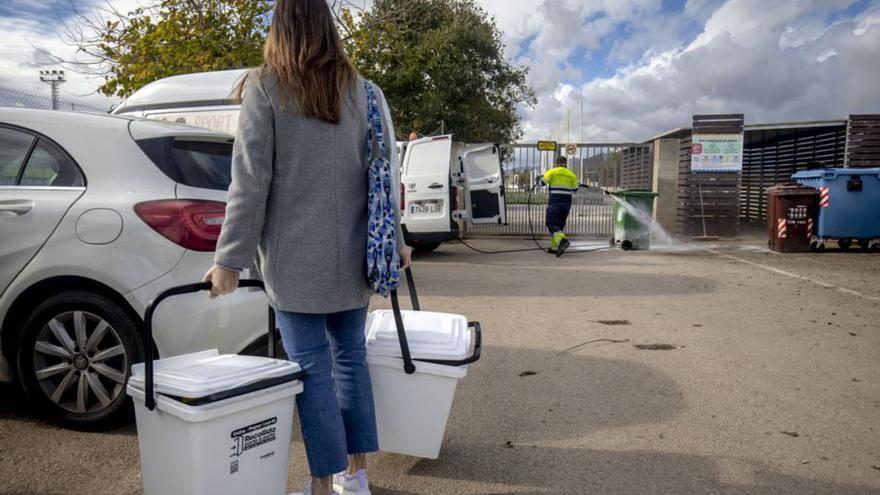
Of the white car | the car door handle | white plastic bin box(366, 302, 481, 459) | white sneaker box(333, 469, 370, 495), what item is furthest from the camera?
the car door handle

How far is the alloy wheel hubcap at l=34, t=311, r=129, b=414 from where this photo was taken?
3.28 m

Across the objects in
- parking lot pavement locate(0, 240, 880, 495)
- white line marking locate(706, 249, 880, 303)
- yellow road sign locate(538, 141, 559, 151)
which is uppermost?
yellow road sign locate(538, 141, 559, 151)

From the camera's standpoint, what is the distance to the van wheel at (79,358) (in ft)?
10.7

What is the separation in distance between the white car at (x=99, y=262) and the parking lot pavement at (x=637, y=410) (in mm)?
345

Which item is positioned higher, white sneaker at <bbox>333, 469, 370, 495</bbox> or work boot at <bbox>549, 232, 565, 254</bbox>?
work boot at <bbox>549, 232, 565, 254</bbox>

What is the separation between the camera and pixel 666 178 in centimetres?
1639

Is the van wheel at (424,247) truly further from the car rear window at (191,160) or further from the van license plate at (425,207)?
the car rear window at (191,160)

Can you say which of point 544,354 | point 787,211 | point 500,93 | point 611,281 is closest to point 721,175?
point 787,211

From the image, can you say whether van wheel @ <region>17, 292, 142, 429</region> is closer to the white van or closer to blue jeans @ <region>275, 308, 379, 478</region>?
blue jeans @ <region>275, 308, 379, 478</region>

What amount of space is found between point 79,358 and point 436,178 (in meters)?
8.08

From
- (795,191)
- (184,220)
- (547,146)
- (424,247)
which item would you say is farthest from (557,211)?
(184,220)

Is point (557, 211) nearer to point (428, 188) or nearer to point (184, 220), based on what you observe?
point (428, 188)

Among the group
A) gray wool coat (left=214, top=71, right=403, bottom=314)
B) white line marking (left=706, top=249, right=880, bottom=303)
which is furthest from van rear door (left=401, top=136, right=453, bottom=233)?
gray wool coat (left=214, top=71, right=403, bottom=314)

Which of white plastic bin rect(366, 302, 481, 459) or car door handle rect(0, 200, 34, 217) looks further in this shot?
car door handle rect(0, 200, 34, 217)
